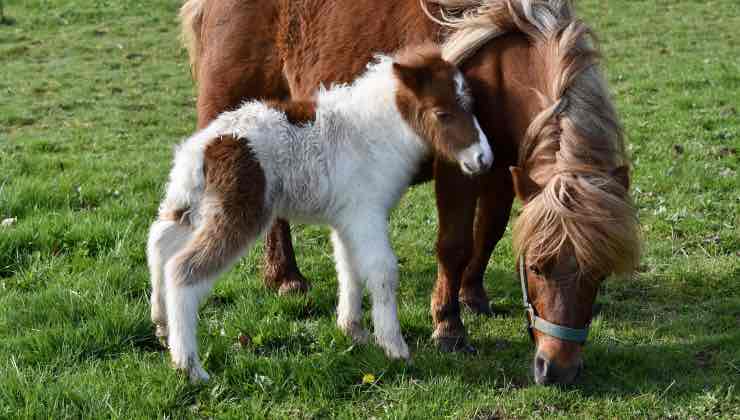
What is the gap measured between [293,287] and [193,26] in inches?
105

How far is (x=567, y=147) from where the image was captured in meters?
4.15

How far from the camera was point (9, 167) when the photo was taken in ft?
27.2

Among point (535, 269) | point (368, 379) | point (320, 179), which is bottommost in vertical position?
point (368, 379)

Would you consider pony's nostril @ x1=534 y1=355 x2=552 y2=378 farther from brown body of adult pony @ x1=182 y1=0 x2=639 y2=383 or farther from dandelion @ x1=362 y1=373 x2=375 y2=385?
dandelion @ x1=362 y1=373 x2=375 y2=385

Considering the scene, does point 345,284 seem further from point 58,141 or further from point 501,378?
point 58,141

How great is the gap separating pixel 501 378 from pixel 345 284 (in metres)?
1.10

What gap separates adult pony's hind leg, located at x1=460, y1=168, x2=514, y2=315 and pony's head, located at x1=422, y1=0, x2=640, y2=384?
449mm

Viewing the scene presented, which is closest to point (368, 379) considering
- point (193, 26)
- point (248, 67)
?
point (248, 67)

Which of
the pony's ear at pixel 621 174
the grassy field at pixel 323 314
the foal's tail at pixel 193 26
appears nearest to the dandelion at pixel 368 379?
the grassy field at pixel 323 314

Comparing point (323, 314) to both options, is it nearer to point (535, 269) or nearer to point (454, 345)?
point (454, 345)

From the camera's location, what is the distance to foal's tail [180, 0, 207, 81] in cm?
689

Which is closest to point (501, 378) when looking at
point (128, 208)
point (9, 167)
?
point (128, 208)

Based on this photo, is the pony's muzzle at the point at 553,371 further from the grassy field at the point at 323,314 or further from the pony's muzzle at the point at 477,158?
the pony's muzzle at the point at 477,158

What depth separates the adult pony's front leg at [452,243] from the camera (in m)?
4.80
